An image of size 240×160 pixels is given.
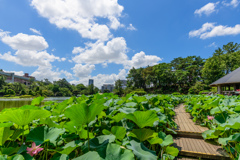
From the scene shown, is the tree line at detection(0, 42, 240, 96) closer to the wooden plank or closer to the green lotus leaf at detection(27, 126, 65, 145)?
the wooden plank

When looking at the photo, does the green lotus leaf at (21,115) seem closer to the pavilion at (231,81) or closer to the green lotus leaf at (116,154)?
the green lotus leaf at (116,154)

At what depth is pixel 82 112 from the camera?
0.54 metres

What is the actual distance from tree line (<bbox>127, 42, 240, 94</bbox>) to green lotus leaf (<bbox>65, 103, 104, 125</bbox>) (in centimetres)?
2493

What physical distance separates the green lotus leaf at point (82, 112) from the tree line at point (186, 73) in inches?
982

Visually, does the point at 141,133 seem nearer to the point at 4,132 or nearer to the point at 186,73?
the point at 4,132

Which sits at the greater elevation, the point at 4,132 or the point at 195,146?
the point at 4,132

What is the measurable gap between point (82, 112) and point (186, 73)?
32117mm

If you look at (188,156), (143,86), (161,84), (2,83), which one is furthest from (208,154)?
(2,83)

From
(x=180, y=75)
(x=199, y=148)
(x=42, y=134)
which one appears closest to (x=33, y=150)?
(x=42, y=134)

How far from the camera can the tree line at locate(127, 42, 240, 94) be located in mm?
22188

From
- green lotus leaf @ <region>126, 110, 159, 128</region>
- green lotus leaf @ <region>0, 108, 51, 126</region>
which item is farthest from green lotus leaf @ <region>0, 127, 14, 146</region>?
green lotus leaf @ <region>126, 110, 159, 128</region>

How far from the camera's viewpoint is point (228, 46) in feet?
91.9

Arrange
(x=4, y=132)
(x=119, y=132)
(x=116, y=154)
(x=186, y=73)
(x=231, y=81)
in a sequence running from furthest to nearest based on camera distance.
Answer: (x=186, y=73) → (x=231, y=81) → (x=119, y=132) → (x=4, y=132) → (x=116, y=154)

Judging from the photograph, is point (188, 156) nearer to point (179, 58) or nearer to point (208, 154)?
point (208, 154)
